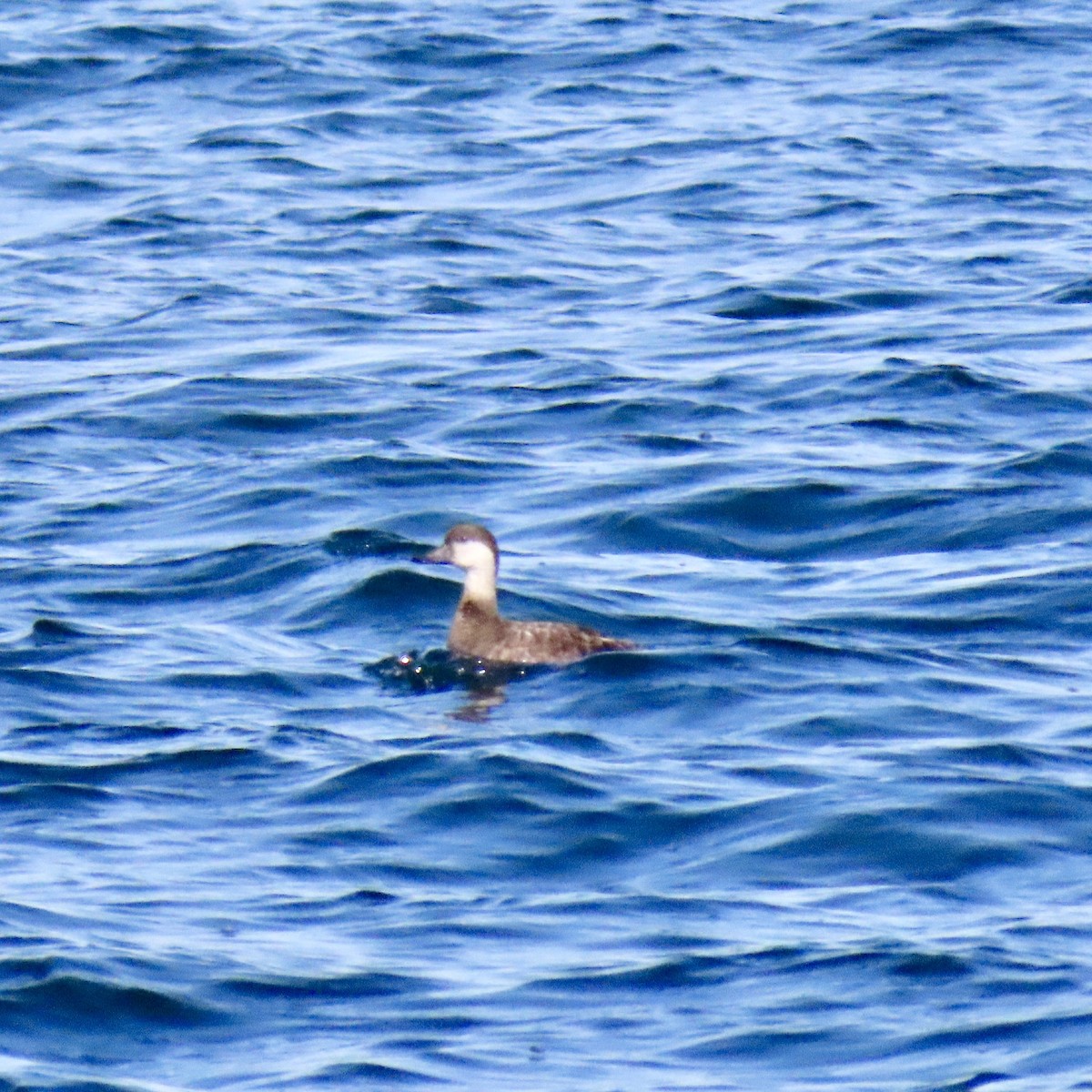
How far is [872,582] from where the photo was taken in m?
13.1

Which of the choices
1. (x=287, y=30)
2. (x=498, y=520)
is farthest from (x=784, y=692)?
(x=287, y=30)

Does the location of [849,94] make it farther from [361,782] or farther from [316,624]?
[361,782]

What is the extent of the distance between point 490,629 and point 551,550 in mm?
2069

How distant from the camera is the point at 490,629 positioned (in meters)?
11.9

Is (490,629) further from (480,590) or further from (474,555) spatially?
(474,555)

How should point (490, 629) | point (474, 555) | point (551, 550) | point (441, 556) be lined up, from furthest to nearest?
point (551, 550), point (441, 556), point (474, 555), point (490, 629)

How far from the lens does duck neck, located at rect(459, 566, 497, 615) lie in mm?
12055

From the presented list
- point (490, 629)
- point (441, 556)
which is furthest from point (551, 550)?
point (490, 629)

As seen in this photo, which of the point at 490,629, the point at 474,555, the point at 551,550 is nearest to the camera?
the point at 490,629

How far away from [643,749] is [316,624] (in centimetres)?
244

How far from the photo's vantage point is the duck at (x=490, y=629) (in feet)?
38.1

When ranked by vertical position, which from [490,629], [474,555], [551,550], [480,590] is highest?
[551,550]

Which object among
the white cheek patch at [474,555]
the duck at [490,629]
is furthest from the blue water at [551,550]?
the white cheek patch at [474,555]

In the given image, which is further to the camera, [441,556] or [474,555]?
[441,556]
